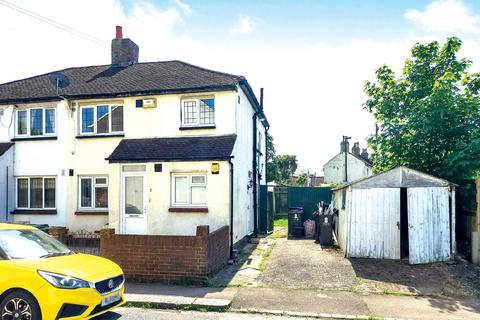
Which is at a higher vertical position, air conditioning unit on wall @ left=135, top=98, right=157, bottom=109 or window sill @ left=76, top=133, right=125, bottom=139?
air conditioning unit on wall @ left=135, top=98, right=157, bottom=109

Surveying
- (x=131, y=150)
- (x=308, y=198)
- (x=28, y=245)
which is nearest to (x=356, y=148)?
(x=308, y=198)

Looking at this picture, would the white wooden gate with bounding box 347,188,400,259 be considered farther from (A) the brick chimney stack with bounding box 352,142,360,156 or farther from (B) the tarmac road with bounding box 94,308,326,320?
(A) the brick chimney stack with bounding box 352,142,360,156

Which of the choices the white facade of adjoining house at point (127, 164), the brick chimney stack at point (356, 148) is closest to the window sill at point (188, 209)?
the white facade of adjoining house at point (127, 164)

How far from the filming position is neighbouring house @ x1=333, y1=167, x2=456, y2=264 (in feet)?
32.8

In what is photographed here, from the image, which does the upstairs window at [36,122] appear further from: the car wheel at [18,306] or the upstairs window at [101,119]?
the car wheel at [18,306]

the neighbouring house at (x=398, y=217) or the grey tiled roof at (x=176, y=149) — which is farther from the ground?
the grey tiled roof at (x=176, y=149)

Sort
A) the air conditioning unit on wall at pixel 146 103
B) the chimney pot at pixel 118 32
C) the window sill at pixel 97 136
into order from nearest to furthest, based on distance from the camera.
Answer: the air conditioning unit on wall at pixel 146 103 → the window sill at pixel 97 136 → the chimney pot at pixel 118 32

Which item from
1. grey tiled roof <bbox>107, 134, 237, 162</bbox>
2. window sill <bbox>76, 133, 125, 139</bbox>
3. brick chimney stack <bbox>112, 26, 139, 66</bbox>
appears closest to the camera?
grey tiled roof <bbox>107, 134, 237, 162</bbox>

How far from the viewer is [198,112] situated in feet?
41.5

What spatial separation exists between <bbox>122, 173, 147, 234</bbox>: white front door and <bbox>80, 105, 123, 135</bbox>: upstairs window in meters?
2.28

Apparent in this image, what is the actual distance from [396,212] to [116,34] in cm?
1407

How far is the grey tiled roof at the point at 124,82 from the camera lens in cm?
1255

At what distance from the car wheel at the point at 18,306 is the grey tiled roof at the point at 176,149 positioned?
6535 mm

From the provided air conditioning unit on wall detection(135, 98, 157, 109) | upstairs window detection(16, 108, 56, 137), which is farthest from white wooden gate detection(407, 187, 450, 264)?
upstairs window detection(16, 108, 56, 137)
